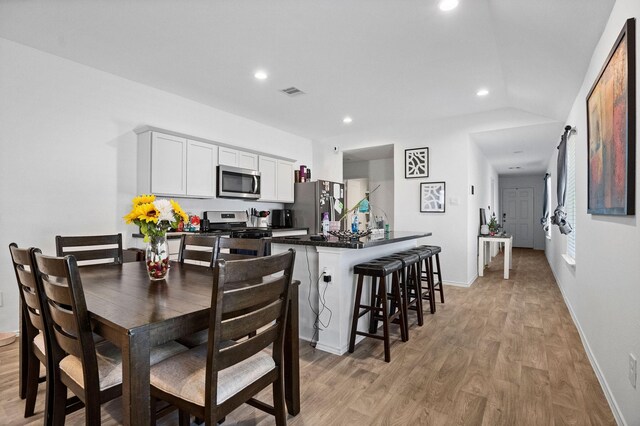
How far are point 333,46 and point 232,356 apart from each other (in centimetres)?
278

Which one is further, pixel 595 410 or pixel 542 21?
pixel 542 21

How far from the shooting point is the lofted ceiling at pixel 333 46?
2424 millimetres

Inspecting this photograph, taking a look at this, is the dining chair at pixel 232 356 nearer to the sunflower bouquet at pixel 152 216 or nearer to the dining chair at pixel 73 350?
the dining chair at pixel 73 350

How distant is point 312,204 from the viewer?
18.4ft

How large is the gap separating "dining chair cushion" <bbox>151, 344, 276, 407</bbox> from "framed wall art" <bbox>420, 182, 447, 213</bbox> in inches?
175

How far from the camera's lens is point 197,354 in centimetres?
145

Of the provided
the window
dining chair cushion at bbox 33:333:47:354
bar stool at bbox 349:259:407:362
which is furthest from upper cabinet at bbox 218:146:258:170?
the window

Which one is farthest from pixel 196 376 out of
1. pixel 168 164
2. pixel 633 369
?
pixel 168 164

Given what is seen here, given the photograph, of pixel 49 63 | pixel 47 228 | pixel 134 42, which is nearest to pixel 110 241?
pixel 47 228

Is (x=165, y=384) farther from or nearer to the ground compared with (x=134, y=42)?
nearer to the ground

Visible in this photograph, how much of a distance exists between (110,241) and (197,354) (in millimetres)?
1538

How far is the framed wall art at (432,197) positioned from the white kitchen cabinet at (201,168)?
332 cm

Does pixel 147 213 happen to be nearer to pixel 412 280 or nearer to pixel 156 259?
pixel 156 259

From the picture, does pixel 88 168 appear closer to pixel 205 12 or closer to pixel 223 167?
pixel 223 167
